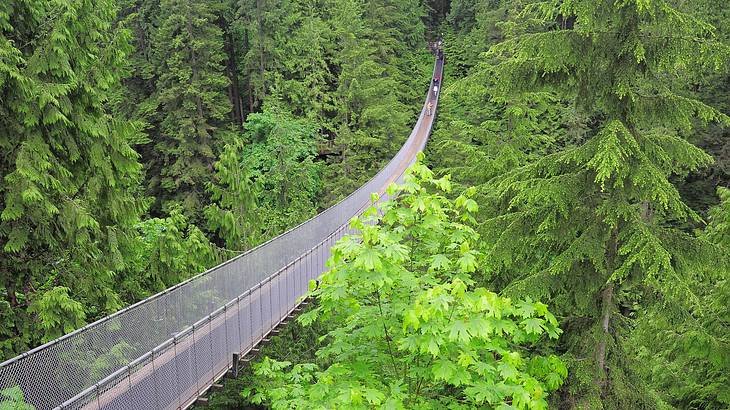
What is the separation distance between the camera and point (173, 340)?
692 cm

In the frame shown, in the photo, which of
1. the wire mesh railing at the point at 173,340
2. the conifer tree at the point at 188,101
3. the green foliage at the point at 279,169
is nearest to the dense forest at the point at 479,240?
the wire mesh railing at the point at 173,340

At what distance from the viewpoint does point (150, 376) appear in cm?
650

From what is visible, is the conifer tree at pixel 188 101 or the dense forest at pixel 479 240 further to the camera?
the conifer tree at pixel 188 101

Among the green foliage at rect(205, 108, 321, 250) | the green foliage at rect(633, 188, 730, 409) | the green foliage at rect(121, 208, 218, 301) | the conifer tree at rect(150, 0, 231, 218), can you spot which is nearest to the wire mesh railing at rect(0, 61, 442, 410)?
the green foliage at rect(121, 208, 218, 301)

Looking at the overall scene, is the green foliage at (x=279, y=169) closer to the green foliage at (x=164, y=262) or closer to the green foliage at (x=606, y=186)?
the green foliage at (x=164, y=262)

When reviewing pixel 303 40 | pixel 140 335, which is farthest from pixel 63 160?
pixel 303 40

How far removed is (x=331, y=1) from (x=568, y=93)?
97.4 feet

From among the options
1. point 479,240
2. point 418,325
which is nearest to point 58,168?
point 479,240

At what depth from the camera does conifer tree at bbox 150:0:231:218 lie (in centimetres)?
2372

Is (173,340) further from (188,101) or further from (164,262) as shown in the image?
(188,101)

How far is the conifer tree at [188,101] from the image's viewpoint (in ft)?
77.8

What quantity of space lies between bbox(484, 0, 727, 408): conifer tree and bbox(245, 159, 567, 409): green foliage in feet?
2.47

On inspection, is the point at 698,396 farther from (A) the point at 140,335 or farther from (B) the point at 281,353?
(B) the point at 281,353

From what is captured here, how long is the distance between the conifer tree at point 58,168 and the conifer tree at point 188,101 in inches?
592
